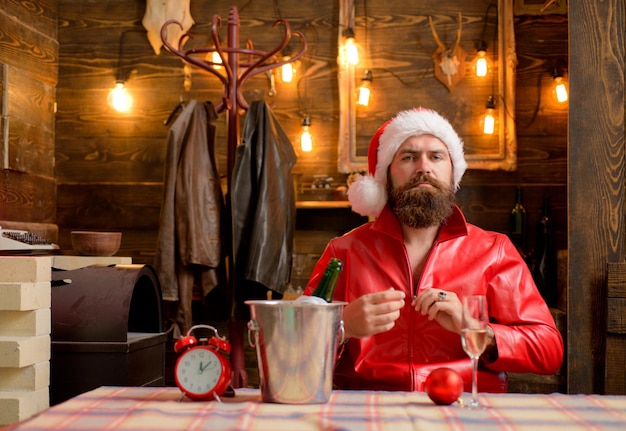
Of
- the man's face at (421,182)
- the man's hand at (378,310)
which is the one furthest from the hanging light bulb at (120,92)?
the man's hand at (378,310)

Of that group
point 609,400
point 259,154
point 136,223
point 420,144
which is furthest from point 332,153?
point 609,400

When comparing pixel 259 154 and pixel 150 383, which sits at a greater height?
pixel 259 154

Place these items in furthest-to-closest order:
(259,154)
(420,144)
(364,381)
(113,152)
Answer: (113,152) < (259,154) < (420,144) < (364,381)

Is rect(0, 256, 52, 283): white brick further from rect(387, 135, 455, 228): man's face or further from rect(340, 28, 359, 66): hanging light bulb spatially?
rect(340, 28, 359, 66): hanging light bulb

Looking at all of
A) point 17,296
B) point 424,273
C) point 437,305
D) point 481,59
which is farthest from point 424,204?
point 481,59

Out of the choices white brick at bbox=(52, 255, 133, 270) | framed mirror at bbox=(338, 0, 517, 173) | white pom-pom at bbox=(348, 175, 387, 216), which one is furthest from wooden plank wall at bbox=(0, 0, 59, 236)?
white pom-pom at bbox=(348, 175, 387, 216)

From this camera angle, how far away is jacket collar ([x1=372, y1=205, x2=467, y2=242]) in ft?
8.17

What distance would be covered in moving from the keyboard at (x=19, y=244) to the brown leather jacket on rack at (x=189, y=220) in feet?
2.78

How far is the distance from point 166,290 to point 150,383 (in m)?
1.00

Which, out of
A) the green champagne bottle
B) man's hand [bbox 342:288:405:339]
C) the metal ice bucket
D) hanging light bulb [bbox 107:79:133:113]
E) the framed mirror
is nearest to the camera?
the metal ice bucket

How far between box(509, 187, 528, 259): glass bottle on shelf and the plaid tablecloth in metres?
2.86

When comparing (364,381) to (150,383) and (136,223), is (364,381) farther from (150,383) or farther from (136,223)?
(136,223)

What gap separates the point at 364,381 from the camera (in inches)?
91.0

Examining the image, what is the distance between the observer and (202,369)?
149 cm
